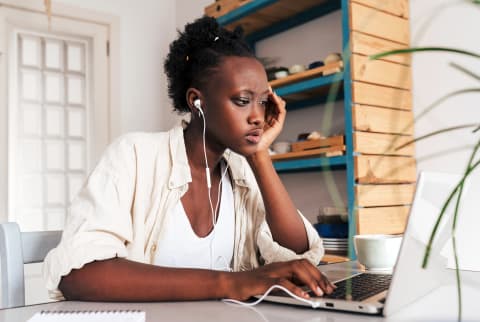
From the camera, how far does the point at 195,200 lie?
1154 mm

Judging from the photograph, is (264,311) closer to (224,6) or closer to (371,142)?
(371,142)

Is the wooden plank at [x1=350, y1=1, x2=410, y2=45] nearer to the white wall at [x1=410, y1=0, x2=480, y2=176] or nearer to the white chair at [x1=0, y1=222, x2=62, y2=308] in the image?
the white wall at [x1=410, y1=0, x2=480, y2=176]

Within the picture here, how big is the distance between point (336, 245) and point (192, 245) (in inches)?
33.7

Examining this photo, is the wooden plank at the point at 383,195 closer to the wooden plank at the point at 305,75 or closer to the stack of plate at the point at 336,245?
the stack of plate at the point at 336,245

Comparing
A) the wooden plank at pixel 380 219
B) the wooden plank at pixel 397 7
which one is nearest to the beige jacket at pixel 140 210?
the wooden plank at pixel 380 219

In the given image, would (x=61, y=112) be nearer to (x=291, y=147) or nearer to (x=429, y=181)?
(x=291, y=147)

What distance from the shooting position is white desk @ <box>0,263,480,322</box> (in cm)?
62

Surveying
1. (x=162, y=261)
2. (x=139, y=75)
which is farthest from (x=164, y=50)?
(x=162, y=261)

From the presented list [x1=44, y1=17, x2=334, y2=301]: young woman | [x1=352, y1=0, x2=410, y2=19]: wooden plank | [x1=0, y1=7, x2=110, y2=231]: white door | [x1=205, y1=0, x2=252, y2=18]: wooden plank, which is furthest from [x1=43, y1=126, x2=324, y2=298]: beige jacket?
[x1=0, y1=7, x2=110, y2=231]: white door

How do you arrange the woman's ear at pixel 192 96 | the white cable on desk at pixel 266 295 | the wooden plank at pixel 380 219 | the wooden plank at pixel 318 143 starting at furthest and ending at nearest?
1. the wooden plank at pixel 318 143
2. the wooden plank at pixel 380 219
3. the woman's ear at pixel 192 96
4. the white cable on desk at pixel 266 295

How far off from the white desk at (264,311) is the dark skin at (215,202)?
0.02 meters

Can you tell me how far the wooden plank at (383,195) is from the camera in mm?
1645

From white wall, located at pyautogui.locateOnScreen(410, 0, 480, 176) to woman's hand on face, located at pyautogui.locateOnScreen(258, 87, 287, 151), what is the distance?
630 millimetres

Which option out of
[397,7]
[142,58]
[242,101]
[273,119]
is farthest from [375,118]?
[142,58]
